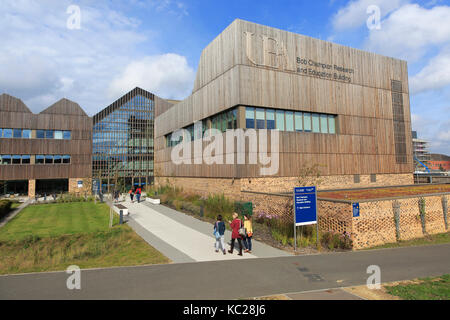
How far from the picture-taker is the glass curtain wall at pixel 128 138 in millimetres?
41344

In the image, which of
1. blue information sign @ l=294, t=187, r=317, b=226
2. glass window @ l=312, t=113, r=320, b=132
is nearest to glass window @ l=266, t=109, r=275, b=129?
glass window @ l=312, t=113, r=320, b=132

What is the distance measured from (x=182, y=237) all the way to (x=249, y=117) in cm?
1101

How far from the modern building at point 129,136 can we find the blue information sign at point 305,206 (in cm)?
3511

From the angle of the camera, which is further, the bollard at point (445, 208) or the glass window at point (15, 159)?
the glass window at point (15, 159)

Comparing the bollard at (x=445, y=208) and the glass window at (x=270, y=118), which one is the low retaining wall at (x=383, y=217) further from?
the glass window at (x=270, y=118)

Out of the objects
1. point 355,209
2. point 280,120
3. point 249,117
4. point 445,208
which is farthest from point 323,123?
point 355,209

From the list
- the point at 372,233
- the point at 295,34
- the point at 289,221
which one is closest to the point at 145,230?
the point at 289,221

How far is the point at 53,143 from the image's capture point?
3772 cm

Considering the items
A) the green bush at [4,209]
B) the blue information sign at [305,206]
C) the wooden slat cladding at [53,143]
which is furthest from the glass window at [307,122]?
the wooden slat cladding at [53,143]

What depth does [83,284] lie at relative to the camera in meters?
7.13

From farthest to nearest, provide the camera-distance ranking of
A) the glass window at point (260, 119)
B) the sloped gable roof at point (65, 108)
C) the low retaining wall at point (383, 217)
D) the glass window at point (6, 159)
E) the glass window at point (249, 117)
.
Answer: the sloped gable roof at point (65, 108) → the glass window at point (6, 159) → the glass window at point (260, 119) → the glass window at point (249, 117) → the low retaining wall at point (383, 217)

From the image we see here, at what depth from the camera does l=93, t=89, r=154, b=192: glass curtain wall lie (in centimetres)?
4134

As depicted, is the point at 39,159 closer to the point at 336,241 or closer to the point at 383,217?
the point at 336,241
